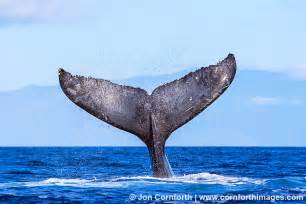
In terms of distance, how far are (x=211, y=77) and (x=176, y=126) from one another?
4.13ft

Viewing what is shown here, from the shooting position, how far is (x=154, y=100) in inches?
583

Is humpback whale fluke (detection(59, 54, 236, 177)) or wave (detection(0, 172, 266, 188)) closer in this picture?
humpback whale fluke (detection(59, 54, 236, 177))

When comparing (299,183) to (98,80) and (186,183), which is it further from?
(98,80)

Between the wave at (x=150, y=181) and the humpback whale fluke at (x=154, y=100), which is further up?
the humpback whale fluke at (x=154, y=100)

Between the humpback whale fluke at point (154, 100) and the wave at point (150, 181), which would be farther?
the wave at point (150, 181)

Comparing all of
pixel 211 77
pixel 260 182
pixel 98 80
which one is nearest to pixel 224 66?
pixel 211 77

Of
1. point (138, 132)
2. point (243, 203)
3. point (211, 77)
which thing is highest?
point (211, 77)

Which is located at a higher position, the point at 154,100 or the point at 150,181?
the point at 154,100

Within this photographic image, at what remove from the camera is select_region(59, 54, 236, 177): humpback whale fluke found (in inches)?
564

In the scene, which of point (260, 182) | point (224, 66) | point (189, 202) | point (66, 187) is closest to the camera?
point (189, 202)

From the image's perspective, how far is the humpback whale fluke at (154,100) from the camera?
14.3m

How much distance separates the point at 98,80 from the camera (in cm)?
1460

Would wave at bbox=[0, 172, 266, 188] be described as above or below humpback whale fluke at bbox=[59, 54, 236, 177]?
below

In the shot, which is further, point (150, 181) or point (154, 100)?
point (150, 181)
